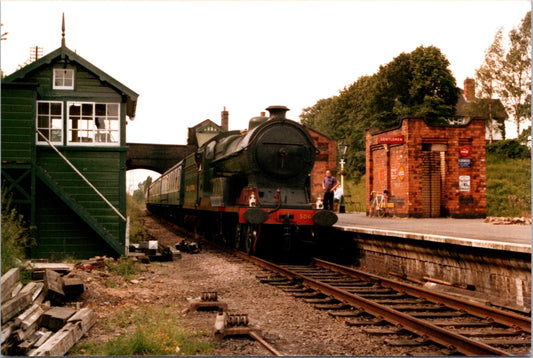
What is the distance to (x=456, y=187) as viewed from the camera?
2084 cm

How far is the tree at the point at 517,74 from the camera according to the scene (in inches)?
1591

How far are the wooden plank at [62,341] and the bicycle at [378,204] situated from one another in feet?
58.6

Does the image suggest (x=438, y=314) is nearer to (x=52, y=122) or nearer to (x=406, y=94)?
(x=52, y=122)

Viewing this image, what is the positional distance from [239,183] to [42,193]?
Result: 195 inches

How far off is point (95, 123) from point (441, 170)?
13728 millimetres

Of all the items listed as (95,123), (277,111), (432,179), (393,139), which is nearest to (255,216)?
(277,111)

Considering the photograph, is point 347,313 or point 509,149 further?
point 509,149

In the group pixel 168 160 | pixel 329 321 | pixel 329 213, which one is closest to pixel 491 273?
pixel 329 321

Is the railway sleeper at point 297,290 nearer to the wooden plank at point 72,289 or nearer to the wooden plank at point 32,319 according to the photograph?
the wooden plank at point 72,289

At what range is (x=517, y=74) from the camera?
4266cm

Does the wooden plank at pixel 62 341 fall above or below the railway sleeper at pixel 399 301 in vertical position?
above

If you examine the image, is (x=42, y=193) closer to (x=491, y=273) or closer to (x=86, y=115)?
(x=86, y=115)

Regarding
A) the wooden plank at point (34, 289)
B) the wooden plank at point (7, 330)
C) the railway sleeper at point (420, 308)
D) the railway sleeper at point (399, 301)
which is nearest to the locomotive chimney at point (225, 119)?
the wooden plank at point (34, 289)

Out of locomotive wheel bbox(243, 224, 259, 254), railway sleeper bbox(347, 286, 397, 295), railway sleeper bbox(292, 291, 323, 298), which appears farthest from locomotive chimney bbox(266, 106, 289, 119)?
railway sleeper bbox(292, 291, 323, 298)
